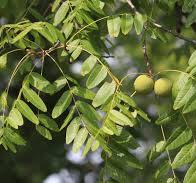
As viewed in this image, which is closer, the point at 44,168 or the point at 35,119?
the point at 35,119

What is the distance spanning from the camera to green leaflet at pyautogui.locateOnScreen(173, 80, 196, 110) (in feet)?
9.14

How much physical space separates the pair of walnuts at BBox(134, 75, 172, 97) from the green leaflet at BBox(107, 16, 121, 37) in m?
0.36

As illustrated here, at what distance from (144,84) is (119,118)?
20cm

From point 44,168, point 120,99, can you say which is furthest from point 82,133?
point 44,168

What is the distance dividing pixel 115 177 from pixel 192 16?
915 mm

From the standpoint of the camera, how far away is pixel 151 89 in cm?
292

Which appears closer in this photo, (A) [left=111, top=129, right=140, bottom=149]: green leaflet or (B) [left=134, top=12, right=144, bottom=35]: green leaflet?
(A) [left=111, top=129, right=140, bottom=149]: green leaflet

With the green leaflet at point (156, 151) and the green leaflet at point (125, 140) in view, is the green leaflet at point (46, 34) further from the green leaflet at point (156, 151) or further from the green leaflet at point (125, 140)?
the green leaflet at point (156, 151)

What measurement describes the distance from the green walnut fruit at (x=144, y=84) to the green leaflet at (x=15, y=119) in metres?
0.54

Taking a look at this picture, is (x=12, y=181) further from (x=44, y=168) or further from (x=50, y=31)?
(x=50, y=31)

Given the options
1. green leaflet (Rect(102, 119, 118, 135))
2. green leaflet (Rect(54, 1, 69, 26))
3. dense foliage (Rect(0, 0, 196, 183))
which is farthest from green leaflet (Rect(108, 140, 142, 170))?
green leaflet (Rect(54, 1, 69, 26))

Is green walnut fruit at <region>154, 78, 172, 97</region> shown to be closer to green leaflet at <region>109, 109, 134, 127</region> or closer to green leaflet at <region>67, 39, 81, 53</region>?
green leaflet at <region>109, 109, 134, 127</region>

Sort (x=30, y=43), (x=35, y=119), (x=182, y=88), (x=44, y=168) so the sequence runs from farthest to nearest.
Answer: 1. (x=44, y=168)
2. (x=30, y=43)
3. (x=35, y=119)
4. (x=182, y=88)

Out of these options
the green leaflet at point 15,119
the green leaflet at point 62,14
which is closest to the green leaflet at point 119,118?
the green leaflet at point 15,119
